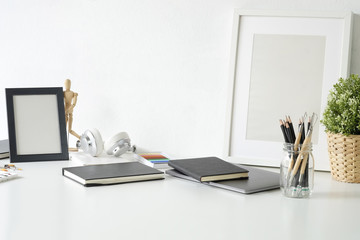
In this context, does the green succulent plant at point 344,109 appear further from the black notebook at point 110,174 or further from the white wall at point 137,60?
the black notebook at point 110,174

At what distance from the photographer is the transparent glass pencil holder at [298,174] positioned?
1284mm

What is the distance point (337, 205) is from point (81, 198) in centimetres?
62

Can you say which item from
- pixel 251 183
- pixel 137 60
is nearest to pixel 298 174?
pixel 251 183

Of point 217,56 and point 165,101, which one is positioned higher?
point 217,56

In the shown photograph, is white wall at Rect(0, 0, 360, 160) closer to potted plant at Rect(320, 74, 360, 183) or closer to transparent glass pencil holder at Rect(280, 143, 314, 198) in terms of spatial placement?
potted plant at Rect(320, 74, 360, 183)

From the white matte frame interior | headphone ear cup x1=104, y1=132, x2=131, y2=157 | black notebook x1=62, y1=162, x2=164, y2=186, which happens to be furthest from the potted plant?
headphone ear cup x1=104, y1=132, x2=131, y2=157

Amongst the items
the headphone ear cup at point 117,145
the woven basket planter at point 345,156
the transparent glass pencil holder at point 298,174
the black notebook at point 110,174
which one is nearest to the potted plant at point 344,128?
the woven basket planter at point 345,156

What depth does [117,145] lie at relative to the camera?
5.54 ft

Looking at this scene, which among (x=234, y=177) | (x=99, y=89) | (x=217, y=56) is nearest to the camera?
(x=234, y=177)

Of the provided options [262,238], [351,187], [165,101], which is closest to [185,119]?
[165,101]

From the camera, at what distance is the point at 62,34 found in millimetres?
1902

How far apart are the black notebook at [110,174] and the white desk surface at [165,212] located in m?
0.02

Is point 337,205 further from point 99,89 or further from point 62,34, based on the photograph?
point 62,34

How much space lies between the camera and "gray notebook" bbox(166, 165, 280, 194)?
4.28 feet
